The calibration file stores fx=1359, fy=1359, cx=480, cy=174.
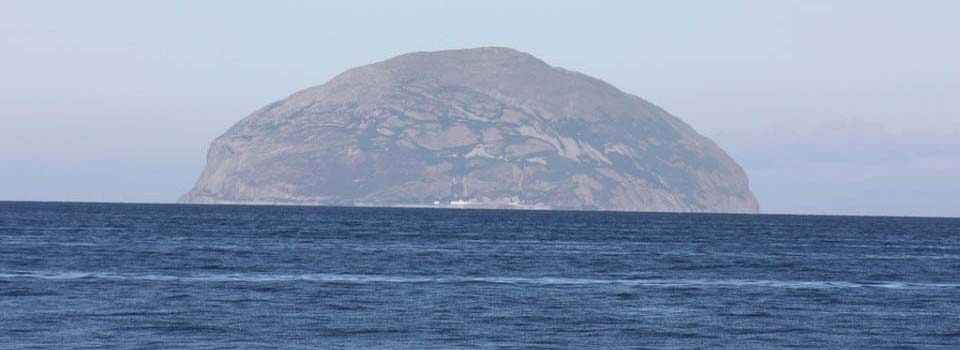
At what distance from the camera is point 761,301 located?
190ft

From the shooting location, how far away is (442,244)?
4675 inches

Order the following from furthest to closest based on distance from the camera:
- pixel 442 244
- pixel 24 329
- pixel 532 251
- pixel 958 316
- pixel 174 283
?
pixel 442 244 → pixel 532 251 → pixel 174 283 → pixel 958 316 → pixel 24 329

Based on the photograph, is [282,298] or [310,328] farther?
[282,298]

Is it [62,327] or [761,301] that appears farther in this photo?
[761,301]

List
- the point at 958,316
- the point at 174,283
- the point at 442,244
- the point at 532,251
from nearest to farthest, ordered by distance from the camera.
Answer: the point at 958,316
the point at 174,283
the point at 532,251
the point at 442,244

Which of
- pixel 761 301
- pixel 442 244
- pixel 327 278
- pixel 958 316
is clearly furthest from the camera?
pixel 442 244

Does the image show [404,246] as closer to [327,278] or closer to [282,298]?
[327,278]

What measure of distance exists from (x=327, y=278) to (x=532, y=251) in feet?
131

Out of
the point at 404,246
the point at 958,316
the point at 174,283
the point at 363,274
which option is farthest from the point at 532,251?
the point at 958,316

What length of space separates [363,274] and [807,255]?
48117 millimetres

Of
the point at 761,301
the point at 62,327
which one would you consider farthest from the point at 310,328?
the point at 761,301

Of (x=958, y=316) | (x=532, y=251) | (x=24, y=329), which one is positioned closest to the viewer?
(x=24, y=329)

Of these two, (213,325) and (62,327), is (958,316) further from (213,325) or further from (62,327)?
(62,327)

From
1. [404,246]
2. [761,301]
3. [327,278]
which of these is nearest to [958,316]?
[761,301]
